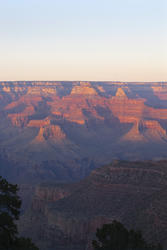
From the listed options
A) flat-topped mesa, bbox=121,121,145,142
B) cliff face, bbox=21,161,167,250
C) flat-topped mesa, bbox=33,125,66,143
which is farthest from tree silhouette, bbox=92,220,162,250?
flat-topped mesa, bbox=121,121,145,142

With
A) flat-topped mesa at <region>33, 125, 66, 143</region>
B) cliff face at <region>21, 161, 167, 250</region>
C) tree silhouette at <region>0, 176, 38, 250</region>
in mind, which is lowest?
cliff face at <region>21, 161, 167, 250</region>

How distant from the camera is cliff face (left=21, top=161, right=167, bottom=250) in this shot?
56.9 m

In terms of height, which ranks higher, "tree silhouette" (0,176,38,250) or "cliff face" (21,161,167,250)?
"tree silhouette" (0,176,38,250)

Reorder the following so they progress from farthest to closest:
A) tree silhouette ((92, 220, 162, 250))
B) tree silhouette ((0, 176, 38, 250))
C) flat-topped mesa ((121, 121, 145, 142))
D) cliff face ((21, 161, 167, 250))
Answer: flat-topped mesa ((121, 121, 145, 142)) < cliff face ((21, 161, 167, 250)) < tree silhouette ((92, 220, 162, 250)) < tree silhouette ((0, 176, 38, 250))

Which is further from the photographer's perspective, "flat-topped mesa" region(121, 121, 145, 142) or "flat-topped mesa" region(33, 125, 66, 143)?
"flat-topped mesa" region(121, 121, 145, 142)

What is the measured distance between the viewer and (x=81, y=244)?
2354 inches

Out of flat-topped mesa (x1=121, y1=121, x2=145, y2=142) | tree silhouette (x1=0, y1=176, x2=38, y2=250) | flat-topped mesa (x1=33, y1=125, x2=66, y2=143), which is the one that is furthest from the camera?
flat-topped mesa (x1=121, y1=121, x2=145, y2=142)

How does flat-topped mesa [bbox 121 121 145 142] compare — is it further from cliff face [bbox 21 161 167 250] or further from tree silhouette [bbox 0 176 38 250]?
tree silhouette [bbox 0 176 38 250]

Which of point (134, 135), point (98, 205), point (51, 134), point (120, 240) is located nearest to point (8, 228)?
point (120, 240)

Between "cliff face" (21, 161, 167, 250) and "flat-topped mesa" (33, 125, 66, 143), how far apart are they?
4092 inches

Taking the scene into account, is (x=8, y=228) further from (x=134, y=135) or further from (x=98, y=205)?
(x=134, y=135)

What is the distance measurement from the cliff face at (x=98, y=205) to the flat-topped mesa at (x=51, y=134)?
341ft

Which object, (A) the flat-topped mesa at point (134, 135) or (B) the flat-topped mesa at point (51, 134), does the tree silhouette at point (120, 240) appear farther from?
(A) the flat-topped mesa at point (134, 135)

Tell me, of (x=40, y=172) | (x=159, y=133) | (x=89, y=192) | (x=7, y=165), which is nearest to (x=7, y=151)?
(x=7, y=165)
